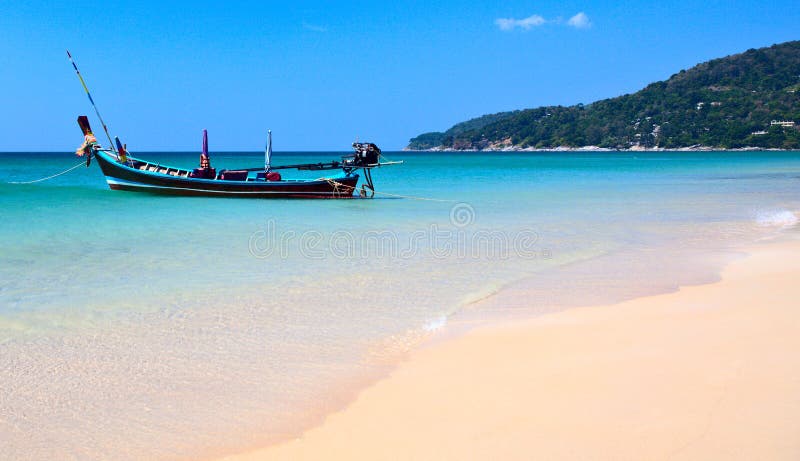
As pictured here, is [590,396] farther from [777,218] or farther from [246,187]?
[246,187]

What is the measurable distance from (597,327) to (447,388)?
219cm

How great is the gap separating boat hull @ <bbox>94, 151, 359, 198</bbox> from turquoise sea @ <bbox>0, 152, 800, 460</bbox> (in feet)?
25.2

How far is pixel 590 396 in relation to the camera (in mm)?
4578

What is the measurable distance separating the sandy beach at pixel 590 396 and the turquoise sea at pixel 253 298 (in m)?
0.46

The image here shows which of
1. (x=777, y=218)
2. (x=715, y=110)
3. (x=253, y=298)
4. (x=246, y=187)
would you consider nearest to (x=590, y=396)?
(x=253, y=298)

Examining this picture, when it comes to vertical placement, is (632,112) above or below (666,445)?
above

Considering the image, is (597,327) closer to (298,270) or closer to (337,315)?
(337,315)

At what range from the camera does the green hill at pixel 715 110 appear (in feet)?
496

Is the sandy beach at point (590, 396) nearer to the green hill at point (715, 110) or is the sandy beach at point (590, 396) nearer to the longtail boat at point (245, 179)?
the longtail boat at point (245, 179)

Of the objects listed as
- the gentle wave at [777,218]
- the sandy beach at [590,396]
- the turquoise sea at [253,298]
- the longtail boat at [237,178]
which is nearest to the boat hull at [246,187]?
the longtail boat at [237,178]

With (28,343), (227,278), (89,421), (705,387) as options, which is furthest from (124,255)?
(705,387)

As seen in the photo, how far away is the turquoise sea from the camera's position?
179 inches

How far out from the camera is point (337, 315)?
288 inches

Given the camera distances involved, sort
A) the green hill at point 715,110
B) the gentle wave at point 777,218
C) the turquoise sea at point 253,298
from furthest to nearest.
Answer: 1. the green hill at point 715,110
2. the gentle wave at point 777,218
3. the turquoise sea at point 253,298
